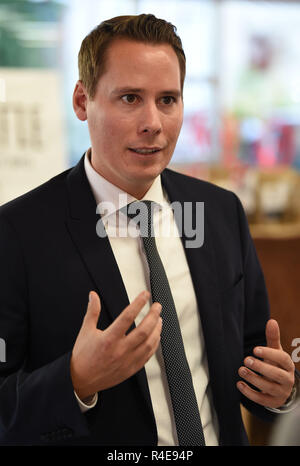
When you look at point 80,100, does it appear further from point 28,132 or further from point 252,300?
point 28,132

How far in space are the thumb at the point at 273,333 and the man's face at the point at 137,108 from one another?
362 mm

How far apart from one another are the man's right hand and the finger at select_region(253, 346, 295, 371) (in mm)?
240

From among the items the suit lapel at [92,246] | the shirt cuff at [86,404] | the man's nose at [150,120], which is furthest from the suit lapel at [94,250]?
the man's nose at [150,120]

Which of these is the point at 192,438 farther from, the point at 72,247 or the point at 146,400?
the point at 72,247

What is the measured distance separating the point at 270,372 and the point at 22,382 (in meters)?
0.45

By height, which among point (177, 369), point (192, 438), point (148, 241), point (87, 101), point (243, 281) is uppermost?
point (87, 101)

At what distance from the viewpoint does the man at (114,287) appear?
94 centimetres

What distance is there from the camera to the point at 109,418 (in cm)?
100

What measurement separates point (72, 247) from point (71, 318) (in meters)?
0.14

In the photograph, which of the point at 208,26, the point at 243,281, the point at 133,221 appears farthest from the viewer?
the point at 208,26

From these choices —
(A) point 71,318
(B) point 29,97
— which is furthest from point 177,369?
(B) point 29,97

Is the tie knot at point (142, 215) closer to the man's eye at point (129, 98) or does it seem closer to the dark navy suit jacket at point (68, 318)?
the dark navy suit jacket at point (68, 318)

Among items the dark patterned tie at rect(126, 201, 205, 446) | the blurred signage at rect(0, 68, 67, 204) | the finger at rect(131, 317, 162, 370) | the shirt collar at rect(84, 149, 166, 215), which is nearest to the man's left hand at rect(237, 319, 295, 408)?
the dark patterned tie at rect(126, 201, 205, 446)

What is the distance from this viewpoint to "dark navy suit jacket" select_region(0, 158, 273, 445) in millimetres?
915
